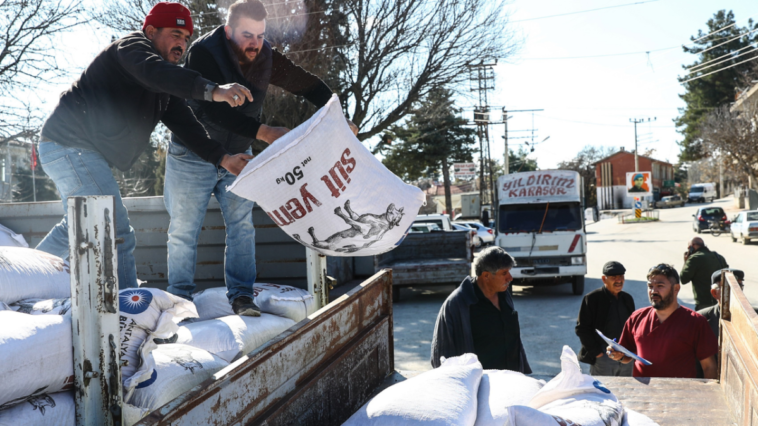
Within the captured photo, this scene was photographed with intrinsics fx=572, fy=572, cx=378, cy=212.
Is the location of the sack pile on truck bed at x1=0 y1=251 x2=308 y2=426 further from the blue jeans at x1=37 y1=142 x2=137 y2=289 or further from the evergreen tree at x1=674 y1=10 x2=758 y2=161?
the evergreen tree at x1=674 y1=10 x2=758 y2=161

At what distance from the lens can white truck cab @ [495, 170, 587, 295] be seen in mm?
11539

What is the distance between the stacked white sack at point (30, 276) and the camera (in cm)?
220

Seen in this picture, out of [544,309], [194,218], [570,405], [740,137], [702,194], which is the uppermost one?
[740,137]

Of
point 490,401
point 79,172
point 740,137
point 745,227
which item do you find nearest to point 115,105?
point 79,172

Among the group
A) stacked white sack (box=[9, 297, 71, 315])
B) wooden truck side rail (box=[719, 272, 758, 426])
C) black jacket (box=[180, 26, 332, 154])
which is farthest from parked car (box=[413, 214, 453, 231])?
stacked white sack (box=[9, 297, 71, 315])

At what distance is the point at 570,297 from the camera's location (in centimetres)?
1177

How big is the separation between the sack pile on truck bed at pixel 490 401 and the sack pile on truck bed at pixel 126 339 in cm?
62

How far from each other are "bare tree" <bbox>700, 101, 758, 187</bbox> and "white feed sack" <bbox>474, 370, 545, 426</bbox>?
4637 cm

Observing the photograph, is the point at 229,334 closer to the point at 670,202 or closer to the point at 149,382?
the point at 149,382

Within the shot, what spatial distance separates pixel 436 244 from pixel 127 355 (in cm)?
1111

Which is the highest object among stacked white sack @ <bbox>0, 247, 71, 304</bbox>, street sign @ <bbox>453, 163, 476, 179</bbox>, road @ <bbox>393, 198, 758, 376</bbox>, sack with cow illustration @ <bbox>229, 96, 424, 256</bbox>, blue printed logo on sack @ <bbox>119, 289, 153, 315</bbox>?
street sign @ <bbox>453, 163, 476, 179</bbox>

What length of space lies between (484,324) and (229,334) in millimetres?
2353

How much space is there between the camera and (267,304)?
9.78ft

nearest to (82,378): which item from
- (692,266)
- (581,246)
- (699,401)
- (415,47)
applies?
(699,401)
